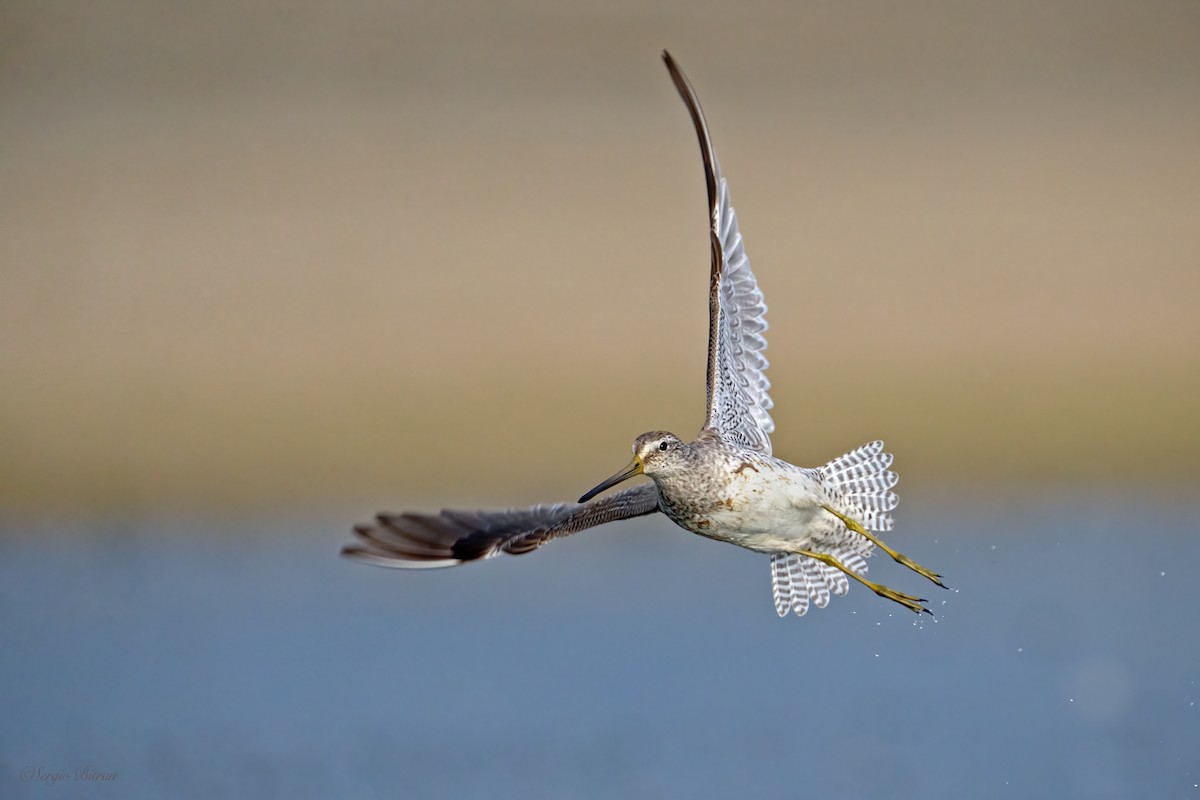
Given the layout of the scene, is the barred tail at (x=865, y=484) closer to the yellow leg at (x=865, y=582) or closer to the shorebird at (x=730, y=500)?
the shorebird at (x=730, y=500)

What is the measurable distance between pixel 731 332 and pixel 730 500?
0.95 m

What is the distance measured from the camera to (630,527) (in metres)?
11.0

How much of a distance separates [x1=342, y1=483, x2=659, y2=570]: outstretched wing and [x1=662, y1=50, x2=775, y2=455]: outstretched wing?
1.51ft

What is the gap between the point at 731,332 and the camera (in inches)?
274

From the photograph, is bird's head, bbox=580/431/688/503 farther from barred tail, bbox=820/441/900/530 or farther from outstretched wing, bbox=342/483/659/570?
barred tail, bbox=820/441/900/530

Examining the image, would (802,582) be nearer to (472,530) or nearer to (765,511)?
(765,511)

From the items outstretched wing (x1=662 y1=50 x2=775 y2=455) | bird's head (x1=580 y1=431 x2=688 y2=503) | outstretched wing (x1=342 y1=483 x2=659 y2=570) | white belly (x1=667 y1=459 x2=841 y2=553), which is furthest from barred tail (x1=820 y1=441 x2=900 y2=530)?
bird's head (x1=580 y1=431 x2=688 y2=503)

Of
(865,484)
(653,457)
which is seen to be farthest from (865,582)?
(653,457)

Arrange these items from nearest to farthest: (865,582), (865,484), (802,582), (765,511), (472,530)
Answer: (765,511)
(472,530)
(865,582)
(865,484)
(802,582)

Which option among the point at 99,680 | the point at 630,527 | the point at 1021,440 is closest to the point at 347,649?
the point at 99,680

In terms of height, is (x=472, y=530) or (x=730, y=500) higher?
(x=730, y=500)

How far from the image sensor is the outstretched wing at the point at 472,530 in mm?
6137

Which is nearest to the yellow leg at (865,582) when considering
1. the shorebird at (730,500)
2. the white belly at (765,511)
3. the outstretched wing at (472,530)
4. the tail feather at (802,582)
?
the shorebird at (730,500)

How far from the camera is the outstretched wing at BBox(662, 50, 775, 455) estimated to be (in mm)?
6836
